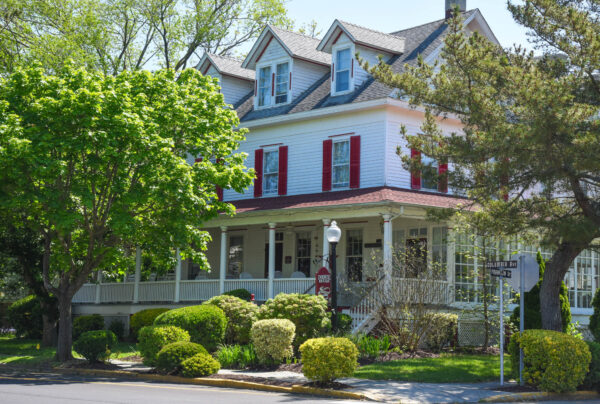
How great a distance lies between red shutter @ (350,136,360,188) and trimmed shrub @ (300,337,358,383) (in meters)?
10.6

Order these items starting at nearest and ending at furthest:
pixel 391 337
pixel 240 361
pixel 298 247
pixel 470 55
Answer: pixel 470 55, pixel 240 361, pixel 391 337, pixel 298 247

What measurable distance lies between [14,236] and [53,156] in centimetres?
751

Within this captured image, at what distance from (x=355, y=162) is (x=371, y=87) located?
2.70 meters

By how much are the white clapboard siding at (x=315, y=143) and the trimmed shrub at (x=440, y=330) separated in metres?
5.36

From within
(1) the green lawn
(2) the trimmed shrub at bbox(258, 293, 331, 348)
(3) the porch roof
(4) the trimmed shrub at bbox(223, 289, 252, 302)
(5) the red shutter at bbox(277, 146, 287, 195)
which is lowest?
(1) the green lawn

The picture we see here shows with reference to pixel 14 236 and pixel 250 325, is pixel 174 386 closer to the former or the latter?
pixel 250 325

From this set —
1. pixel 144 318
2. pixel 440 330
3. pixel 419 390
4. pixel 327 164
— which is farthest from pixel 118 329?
pixel 419 390

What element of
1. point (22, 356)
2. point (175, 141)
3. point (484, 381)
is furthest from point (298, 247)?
point (484, 381)

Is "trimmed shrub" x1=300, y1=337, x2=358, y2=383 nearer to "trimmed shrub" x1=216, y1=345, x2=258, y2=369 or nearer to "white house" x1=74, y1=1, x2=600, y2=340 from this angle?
"trimmed shrub" x1=216, y1=345, x2=258, y2=369

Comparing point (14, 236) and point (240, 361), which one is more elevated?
point (14, 236)

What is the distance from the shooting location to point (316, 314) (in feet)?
63.4

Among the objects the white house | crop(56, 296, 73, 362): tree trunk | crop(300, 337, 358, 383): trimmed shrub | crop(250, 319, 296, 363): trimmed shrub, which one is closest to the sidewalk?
crop(300, 337, 358, 383): trimmed shrub

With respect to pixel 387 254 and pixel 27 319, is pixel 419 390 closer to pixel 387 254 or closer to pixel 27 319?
pixel 387 254

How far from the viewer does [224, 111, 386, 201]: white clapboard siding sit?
80.8 feet
